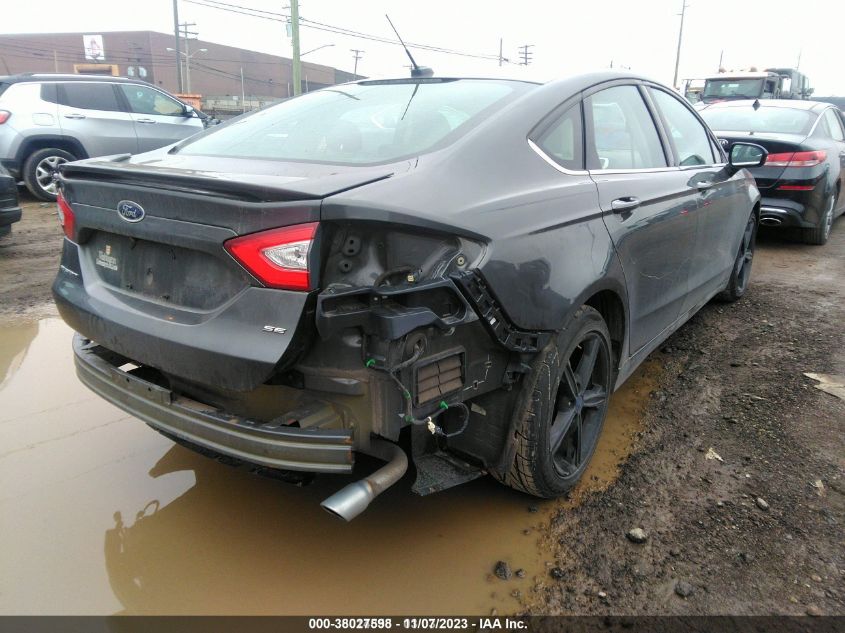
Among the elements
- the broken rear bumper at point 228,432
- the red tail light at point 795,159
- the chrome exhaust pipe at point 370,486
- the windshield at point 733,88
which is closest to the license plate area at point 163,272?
the broken rear bumper at point 228,432

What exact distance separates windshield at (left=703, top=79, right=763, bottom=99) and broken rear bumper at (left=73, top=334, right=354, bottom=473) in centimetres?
1674

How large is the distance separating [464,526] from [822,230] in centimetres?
675

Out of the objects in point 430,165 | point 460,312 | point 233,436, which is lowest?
point 233,436

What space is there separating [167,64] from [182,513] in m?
70.5

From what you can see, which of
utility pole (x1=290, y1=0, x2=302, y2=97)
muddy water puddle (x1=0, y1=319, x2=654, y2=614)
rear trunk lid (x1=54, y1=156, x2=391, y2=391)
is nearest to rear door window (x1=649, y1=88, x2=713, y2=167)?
muddy water puddle (x1=0, y1=319, x2=654, y2=614)

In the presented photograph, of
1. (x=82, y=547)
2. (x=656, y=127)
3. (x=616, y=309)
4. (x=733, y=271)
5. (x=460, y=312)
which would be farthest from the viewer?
(x=733, y=271)

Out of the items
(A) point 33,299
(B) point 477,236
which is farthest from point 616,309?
(A) point 33,299

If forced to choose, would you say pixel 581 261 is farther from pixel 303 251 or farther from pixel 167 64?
pixel 167 64

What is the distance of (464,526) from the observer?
2.47 m

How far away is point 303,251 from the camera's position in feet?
5.77

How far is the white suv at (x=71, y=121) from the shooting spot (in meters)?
8.80

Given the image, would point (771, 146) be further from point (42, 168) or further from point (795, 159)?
point (42, 168)

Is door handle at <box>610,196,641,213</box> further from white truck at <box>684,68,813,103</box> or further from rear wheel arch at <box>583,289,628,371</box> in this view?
white truck at <box>684,68,813,103</box>

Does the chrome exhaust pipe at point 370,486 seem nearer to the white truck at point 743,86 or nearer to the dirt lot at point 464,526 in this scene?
the dirt lot at point 464,526
